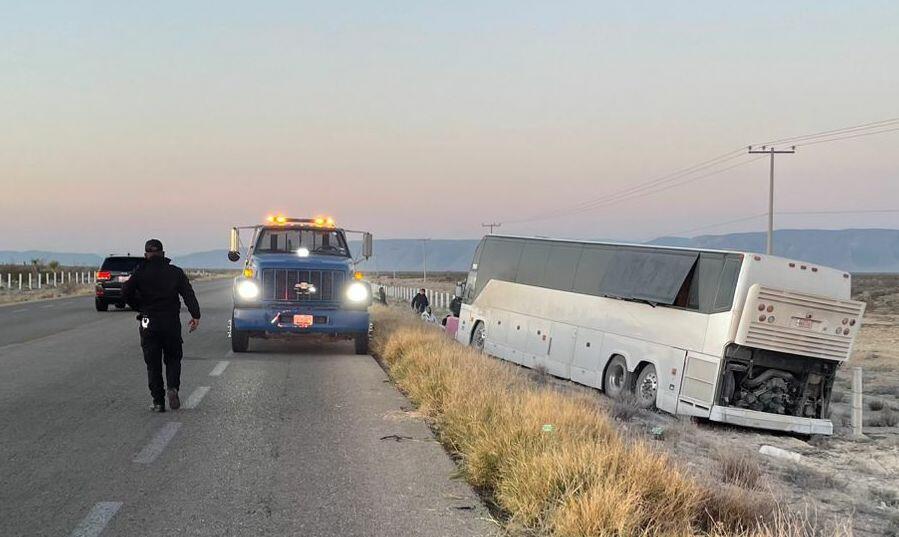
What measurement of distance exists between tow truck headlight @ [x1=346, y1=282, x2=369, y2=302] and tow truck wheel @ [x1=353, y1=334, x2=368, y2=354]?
0.75m

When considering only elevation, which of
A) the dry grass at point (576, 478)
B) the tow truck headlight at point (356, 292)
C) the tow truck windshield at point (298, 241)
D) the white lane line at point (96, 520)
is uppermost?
the tow truck windshield at point (298, 241)

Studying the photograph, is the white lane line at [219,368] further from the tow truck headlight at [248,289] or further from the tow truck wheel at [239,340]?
the tow truck headlight at [248,289]

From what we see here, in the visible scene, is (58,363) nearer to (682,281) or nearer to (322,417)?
(322,417)

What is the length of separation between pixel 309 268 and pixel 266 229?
2.03 metres

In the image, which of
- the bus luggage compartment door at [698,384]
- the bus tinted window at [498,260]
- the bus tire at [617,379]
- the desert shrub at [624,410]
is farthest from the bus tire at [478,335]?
the bus luggage compartment door at [698,384]

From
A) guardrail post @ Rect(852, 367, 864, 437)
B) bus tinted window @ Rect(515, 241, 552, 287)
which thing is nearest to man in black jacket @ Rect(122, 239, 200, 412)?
guardrail post @ Rect(852, 367, 864, 437)

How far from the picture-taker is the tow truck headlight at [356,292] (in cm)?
1684

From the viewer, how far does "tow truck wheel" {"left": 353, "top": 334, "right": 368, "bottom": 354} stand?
56.0 ft

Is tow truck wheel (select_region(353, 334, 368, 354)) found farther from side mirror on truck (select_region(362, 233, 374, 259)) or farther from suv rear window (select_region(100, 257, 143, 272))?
suv rear window (select_region(100, 257, 143, 272))

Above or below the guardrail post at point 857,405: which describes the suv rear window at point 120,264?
above

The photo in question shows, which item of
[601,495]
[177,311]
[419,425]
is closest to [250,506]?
[601,495]

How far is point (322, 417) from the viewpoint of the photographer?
988cm

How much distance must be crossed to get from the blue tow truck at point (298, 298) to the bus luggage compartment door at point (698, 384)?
6.67 meters

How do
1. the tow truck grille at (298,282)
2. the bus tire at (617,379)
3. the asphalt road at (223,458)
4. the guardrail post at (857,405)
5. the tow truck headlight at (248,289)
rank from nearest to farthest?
the asphalt road at (223,458)
the guardrail post at (857,405)
the bus tire at (617,379)
the tow truck headlight at (248,289)
the tow truck grille at (298,282)
